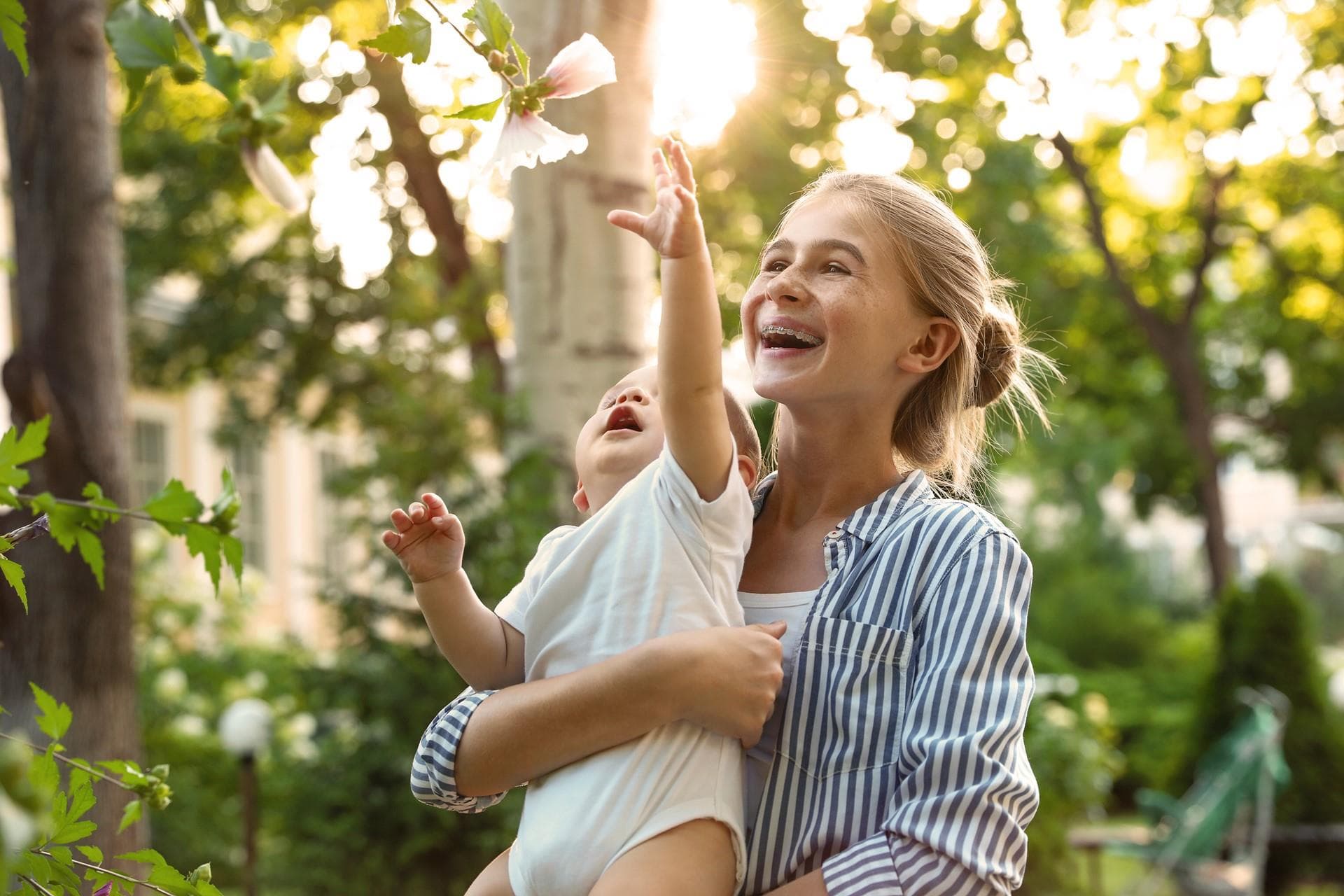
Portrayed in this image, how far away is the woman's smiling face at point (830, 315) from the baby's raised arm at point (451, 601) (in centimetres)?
46

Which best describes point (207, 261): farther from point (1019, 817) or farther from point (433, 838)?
point (1019, 817)

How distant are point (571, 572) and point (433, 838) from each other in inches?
133

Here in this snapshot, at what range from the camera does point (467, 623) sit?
5.95ft

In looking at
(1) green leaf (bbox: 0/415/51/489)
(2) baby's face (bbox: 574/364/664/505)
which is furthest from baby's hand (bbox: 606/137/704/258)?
(1) green leaf (bbox: 0/415/51/489)

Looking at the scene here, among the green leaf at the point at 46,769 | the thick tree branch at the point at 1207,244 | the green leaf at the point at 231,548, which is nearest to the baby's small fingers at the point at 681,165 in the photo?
the green leaf at the point at 231,548

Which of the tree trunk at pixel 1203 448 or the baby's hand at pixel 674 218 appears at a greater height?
the baby's hand at pixel 674 218

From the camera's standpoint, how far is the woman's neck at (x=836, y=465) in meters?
1.88

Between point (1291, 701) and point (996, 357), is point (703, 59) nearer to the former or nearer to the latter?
point (996, 357)

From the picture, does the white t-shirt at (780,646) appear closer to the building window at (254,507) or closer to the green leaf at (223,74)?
the green leaf at (223,74)

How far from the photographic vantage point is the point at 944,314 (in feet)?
6.14

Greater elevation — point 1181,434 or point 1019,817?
point 1019,817

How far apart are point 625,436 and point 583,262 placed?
299 centimetres

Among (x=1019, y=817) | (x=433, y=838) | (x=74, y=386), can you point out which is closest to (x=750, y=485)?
(x=1019, y=817)

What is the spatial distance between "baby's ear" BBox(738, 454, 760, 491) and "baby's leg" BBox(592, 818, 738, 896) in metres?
0.56
